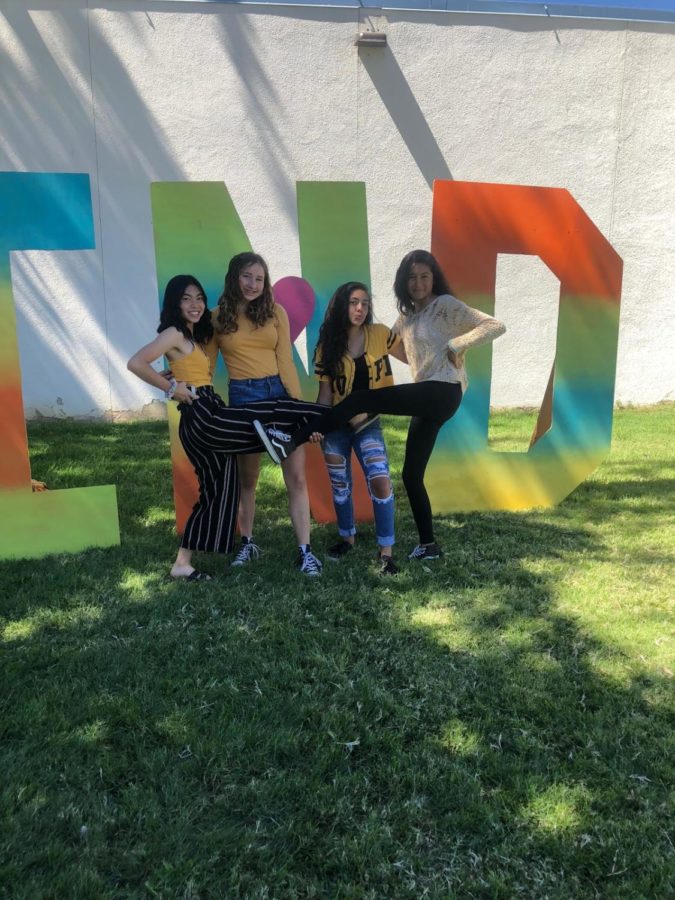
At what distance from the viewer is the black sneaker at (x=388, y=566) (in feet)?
13.0

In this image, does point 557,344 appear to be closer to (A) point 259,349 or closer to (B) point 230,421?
(A) point 259,349

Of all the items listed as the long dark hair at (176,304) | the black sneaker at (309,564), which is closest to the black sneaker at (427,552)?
the black sneaker at (309,564)

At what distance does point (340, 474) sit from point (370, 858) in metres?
2.43

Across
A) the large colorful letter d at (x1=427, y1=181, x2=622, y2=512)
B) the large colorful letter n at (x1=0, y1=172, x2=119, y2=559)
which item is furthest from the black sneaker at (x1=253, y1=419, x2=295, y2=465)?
the large colorful letter d at (x1=427, y1=181, x2=622, y2=512)

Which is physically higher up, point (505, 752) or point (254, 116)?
point (254, 116)

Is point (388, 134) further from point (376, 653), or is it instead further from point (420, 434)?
point (376, 653)

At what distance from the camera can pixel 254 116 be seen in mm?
8219

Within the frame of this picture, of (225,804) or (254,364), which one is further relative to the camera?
(254,364)

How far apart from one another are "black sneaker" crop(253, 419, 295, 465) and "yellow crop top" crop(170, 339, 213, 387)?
0.38 metres

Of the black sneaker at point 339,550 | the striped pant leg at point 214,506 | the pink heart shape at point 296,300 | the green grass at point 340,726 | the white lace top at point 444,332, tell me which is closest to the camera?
the green grass at point 340,726

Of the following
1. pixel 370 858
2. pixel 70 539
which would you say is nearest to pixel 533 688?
pixel 370 858

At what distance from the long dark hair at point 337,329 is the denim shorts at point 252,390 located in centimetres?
32

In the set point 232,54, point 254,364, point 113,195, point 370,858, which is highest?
point 232,54

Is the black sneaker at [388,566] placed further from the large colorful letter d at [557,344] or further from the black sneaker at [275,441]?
the large colorful letter d at [557,344]
